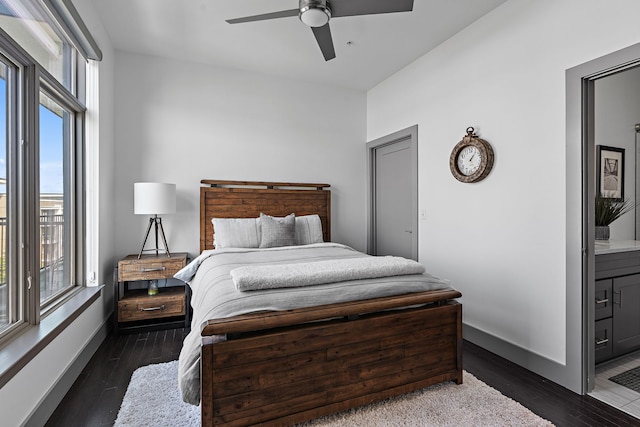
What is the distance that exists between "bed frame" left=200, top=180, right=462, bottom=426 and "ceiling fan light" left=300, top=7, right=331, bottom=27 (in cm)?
185

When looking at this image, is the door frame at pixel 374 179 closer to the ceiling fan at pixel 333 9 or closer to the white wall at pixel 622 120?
the ceiling fan at pixel 333 9

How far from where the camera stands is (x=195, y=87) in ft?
12.1

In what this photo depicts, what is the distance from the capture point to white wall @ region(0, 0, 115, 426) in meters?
1.55

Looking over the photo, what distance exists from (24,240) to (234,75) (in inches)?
110

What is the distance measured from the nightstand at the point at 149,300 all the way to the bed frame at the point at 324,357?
182cm

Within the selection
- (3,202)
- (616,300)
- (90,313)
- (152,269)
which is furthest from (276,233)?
(616,300)

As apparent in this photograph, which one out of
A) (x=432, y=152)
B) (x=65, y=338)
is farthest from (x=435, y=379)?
(x=65, y=338)

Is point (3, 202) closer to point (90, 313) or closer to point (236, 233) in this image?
point (90, 313)

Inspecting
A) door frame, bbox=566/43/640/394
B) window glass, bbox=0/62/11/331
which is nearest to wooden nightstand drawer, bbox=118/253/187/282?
window glass, bbox=0/62/11/331

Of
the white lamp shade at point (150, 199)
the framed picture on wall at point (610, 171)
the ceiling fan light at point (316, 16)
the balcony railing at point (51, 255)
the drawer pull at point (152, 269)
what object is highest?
the ceiling fan light at point (316, 16)

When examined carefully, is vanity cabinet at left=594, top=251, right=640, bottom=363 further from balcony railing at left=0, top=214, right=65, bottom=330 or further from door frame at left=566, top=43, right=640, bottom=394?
balcony railing at left=0, top=214, right=65, bottom=330

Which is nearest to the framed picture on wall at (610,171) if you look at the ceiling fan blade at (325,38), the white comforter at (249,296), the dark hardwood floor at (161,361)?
the dark hardwood floor at (161,361)

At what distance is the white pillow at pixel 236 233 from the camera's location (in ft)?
11.1

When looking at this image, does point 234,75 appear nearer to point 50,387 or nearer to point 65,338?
point 65,338
